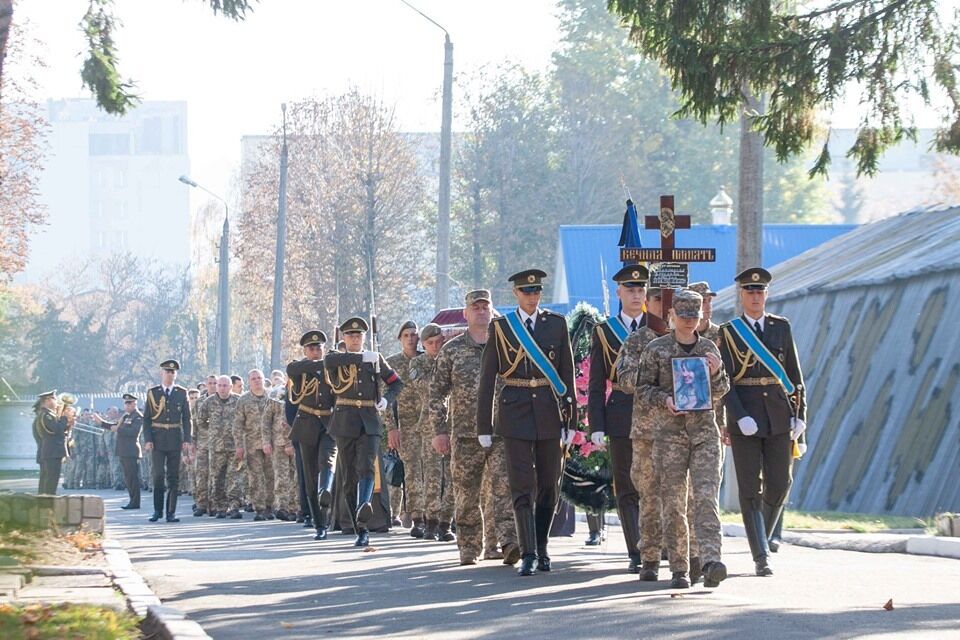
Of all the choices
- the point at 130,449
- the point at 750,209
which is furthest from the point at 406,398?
the point at 130,449

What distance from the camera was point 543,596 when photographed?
471 inches

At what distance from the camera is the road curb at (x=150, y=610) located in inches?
394

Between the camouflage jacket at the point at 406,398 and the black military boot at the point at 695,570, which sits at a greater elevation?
the camouflage jacket at the point at 406,398

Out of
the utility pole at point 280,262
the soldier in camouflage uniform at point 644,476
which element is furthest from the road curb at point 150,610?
the utility pole at point 280,262

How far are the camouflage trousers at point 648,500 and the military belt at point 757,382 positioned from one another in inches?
50.6

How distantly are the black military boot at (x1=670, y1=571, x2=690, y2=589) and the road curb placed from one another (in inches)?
121

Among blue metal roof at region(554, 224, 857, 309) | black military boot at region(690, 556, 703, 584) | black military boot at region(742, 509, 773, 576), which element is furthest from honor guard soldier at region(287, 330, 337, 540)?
blue metal roof at region(554, 224, 857, 309)

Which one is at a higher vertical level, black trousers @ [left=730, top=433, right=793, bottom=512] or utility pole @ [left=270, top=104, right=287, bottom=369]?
utility pole @ [left=270, top=104, right=287, bottom=369]

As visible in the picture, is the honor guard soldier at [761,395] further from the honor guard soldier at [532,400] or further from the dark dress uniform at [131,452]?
the dark dress uniform at [131,452]

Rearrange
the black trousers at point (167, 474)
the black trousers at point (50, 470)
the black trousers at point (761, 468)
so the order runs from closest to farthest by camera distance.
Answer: the black trousers at point (761, 468) < the black trousers at point (167, 474) < the black trousers at point (50, 470)

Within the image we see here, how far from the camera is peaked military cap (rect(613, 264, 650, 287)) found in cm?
1380

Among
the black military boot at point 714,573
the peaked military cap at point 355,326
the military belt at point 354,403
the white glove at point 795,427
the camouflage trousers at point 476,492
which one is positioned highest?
the peaked military cap at point 355,326

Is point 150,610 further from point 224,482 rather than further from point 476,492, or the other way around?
point 224,482

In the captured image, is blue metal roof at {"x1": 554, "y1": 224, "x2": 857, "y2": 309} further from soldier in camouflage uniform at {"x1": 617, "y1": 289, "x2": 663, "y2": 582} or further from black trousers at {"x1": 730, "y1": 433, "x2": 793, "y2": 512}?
soldier in camouflage uniform at {"x1": 617, "y1": 289, "x2": 663, "y2": 582}
